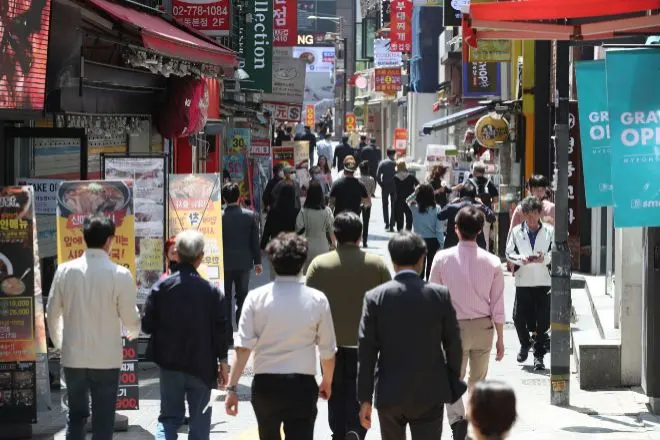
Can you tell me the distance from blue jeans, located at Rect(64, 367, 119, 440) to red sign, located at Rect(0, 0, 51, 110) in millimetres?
2620

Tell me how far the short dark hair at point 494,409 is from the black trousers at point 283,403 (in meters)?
2.84

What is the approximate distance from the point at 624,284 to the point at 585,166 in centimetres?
137

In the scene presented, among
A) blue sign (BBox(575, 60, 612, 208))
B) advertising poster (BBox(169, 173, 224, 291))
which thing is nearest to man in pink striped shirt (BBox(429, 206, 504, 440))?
blue sign (BBox(575, 60, 612, 208))

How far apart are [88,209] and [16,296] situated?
3.31 feet

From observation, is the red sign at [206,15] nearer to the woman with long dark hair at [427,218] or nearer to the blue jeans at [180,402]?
the woman with long dark hair at [427,218]

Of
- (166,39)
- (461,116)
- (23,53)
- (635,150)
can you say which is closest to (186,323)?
→ (23,53)

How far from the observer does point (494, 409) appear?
490 centimetres

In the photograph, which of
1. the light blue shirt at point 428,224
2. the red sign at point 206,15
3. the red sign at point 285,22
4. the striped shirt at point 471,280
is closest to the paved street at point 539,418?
the striped shirt at point 471,280

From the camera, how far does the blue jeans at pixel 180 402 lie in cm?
841

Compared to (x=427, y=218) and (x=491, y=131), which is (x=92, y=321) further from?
(x=491, y=131)

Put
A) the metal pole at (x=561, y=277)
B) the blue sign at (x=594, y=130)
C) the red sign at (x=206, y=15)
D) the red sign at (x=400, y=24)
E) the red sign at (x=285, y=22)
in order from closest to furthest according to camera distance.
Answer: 1. the blue sign at (x=594, y=130)
2. the metal pole at (x=561, y=277)
3. the red sign at (x=206, y=15)
4. the red sign at (x=285, y=22)
5. the red sign at (x=400, y=24)

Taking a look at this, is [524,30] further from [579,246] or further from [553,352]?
[579,246]

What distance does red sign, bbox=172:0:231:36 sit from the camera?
67.8 feet

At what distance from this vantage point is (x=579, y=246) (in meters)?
19.8
